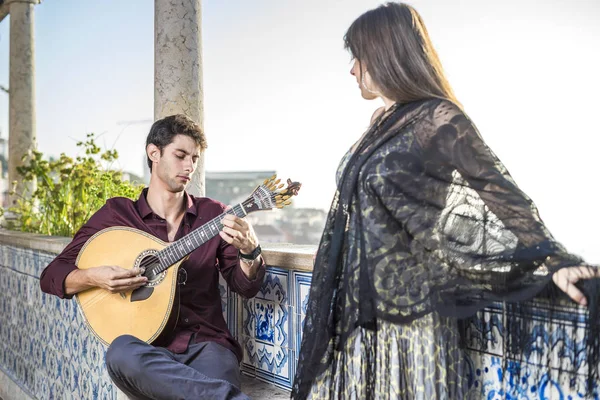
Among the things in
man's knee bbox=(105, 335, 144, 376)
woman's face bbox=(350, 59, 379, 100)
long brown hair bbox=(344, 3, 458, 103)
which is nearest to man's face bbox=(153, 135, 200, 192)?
man's knee bbox=(105, 335, 144, 376)

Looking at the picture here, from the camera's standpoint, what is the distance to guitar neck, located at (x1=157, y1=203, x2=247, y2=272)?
2.20 meters

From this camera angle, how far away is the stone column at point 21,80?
6.91 meters

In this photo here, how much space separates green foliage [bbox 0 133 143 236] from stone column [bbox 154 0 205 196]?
0.81m

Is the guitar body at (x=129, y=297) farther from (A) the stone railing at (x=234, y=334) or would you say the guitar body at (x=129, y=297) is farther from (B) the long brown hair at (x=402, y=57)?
(B) the long brown hair at (x=402, y=57)

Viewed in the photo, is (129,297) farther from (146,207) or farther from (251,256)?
(251,256)

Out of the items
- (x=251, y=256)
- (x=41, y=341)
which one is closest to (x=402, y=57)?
(x=251, y=256)

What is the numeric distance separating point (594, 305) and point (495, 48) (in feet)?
83.3

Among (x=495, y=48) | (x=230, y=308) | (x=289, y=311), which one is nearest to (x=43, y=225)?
(x=230, y=308)

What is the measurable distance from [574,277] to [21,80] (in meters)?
6.92

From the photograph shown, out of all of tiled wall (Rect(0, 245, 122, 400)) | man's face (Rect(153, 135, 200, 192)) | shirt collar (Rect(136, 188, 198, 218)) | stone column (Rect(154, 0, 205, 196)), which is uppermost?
stone column (Rect(154, 0, 205, 196))

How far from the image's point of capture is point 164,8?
3.48 m

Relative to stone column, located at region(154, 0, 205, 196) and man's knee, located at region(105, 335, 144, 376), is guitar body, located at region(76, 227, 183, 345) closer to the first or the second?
man's knee, located at region(105, 335, 144, 376)

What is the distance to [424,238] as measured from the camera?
1461mm

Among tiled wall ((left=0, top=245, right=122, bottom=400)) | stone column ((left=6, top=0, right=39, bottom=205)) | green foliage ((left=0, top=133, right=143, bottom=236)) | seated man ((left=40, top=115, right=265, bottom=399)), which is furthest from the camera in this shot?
stone column ((left=6, top=0, right=39, bottom=205))
